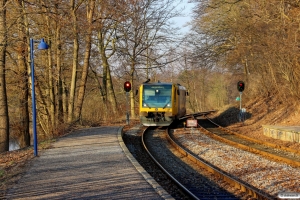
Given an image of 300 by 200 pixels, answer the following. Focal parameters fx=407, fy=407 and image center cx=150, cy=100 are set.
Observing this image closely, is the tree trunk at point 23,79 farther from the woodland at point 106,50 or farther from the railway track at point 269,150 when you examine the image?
the railway track at point 269,150

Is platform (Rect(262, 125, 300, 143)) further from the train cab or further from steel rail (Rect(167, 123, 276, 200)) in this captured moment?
the train cab

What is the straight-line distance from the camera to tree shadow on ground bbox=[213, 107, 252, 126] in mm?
28586

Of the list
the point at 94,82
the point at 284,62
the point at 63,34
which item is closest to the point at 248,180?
the point at 284,62

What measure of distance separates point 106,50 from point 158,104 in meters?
11.4

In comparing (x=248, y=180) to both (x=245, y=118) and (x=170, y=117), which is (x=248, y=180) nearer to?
(x=170, y=117)

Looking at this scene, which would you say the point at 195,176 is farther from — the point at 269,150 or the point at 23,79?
the point at 23,79

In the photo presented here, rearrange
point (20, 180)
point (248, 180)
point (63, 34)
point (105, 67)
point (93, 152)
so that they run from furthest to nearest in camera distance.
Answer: point (105, 67)
point (63, 34)
point (93, 152)
point (248, 180)
point (20, 180)

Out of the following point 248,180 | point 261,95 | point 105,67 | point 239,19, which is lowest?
point 248,180

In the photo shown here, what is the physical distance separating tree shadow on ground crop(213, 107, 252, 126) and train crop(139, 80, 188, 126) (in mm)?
6419

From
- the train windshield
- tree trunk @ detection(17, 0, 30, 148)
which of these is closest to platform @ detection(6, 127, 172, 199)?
tree trunk @ detection(17, 0, 30, 148)

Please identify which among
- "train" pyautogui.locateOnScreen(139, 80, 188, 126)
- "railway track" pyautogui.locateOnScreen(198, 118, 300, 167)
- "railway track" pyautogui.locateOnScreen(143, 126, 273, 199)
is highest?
"train" pyautogui.locateOnScreen(139, 80, 188, 126)

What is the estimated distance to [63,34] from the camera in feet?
84.9

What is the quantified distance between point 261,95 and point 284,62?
10.2m

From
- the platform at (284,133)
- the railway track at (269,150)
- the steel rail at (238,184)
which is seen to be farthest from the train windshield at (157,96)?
the steel rail at (238,184)
